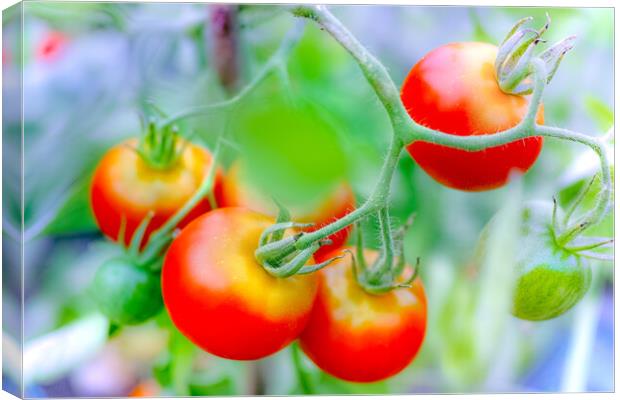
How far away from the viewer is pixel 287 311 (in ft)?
2.48

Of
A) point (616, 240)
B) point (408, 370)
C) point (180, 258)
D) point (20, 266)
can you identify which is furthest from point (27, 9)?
point (616, 240)

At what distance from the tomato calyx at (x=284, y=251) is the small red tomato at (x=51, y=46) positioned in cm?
42

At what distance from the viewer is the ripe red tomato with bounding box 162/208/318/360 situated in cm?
76

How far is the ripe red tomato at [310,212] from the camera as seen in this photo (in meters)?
0.77

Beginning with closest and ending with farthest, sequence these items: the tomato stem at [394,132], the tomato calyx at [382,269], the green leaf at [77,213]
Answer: the tomato stem at [394,132] → the tomato calyx at [382,269] → the green leaf at [77,213]

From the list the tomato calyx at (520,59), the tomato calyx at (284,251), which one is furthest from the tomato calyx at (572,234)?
the tomato calyx at (284,251)

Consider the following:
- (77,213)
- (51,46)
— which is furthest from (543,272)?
(51,46)

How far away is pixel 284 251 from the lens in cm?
74

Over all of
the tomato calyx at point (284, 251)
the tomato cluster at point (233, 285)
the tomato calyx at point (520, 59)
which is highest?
the tomato calyx at point (520, 59)

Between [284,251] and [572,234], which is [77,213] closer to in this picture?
[284,251]

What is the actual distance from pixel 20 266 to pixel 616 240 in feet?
2.17

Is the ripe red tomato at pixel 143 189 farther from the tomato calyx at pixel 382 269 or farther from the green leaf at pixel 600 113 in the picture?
the green leaf at pixel 600 113

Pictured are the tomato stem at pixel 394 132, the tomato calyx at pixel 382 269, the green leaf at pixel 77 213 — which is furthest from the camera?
the green leaf at pixel 77 213

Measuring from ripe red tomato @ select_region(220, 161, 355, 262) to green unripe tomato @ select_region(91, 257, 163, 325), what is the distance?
0.09 metres
